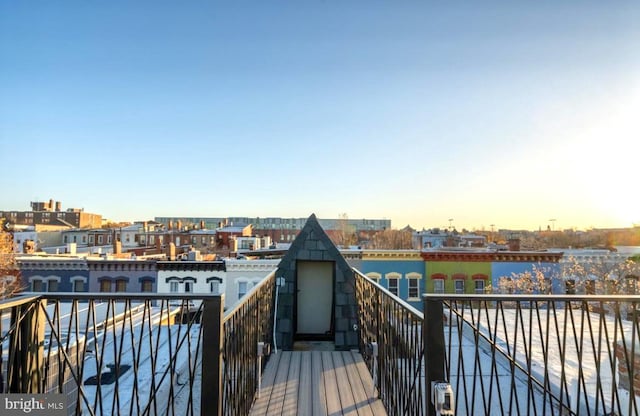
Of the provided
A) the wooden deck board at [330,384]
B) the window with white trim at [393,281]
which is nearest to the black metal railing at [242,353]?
the wooden deck board at [330,384]

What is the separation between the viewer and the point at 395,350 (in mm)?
2932

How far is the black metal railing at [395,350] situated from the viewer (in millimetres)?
2236

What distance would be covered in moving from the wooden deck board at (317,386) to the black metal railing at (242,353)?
0.28 m

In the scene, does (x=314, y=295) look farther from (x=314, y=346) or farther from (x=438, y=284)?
(x=438, y=284)

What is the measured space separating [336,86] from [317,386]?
855cm

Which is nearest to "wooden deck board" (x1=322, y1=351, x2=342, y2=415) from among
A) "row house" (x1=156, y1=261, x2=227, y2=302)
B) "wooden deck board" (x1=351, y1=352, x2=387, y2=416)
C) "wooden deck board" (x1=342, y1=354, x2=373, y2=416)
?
"wooden deck board" (x1=342, y1=354, x2=373, y2=416)

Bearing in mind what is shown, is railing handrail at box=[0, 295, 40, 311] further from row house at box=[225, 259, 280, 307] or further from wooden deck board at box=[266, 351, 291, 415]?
row house at box=[225, 259, 280, 307]

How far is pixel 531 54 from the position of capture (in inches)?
326

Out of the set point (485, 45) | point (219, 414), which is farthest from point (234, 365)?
point (485, 45)

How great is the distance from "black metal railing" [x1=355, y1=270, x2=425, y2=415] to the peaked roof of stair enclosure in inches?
31.5

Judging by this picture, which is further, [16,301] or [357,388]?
[357,388]

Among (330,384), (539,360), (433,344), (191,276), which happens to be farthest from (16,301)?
(191,276)

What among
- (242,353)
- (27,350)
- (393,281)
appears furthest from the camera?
(393,281)

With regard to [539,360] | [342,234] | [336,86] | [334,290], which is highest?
[336,86]
